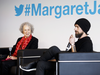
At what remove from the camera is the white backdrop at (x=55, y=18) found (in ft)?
15.8

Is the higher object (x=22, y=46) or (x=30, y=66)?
(x=22, y=46)

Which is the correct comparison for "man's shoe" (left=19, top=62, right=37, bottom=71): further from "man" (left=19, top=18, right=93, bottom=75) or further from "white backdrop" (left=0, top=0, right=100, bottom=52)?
"white backdrop" (left=0, top=0, right=100, bottom=52)

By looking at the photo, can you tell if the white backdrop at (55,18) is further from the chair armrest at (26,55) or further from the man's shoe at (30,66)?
the man's shoe at (30,66)

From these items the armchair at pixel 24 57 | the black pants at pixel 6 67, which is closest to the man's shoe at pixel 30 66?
the armchair at pixel 24 57

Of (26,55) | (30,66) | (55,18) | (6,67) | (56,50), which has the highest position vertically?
(55,18)

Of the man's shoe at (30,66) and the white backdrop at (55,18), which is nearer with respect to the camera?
the man's shoe at (30,66)

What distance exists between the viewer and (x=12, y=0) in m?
5.39

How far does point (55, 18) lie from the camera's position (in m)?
5.04

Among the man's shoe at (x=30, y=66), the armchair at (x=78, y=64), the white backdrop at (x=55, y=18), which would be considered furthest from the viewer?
the white backdrop at (x=55, y=18)

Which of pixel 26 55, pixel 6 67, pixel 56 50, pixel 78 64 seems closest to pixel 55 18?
pixel 26 55

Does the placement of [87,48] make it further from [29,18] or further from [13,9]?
[13,9]

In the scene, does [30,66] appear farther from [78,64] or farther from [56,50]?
[78,64]

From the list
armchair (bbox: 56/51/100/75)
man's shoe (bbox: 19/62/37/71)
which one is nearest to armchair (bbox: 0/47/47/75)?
man's shoe (bbox: 19/62/37/71)

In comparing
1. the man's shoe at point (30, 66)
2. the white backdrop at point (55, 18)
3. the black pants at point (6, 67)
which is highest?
the white backdrop at point (55, 18)
